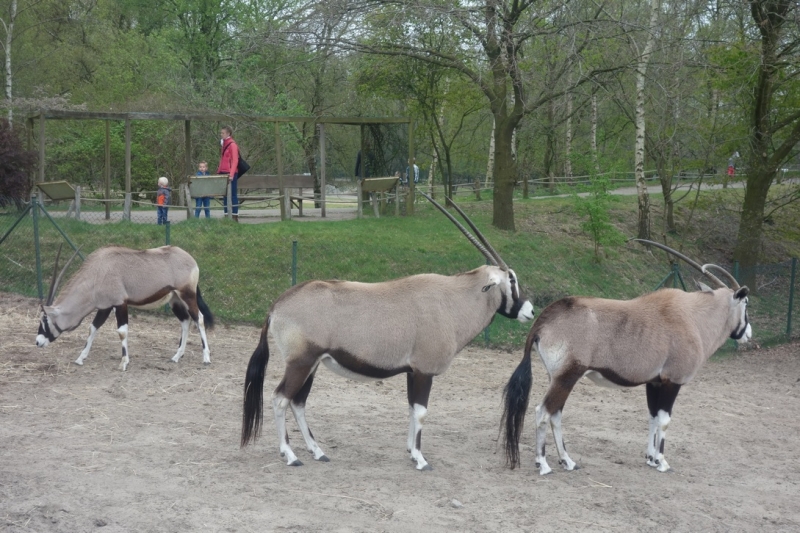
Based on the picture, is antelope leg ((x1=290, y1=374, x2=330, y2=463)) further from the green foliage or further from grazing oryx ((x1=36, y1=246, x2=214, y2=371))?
the green foliage

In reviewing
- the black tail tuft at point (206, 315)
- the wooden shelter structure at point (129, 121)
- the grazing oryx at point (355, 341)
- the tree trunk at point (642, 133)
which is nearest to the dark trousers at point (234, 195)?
the wooden shelter structure at point (129, 121)

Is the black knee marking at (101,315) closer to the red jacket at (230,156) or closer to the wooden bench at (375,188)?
the red jacket at (230,156)

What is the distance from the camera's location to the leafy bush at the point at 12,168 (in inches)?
727

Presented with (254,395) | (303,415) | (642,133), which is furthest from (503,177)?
(254,395)

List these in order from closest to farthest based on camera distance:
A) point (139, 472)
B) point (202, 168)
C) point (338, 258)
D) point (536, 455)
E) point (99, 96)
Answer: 1. point (139, 472)
2. point (536, 455)
3. point (338, 258)
4. point (202, 168)
5. point (99, 96)

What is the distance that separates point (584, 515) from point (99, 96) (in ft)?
99.2

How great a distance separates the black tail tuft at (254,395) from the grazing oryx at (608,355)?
2261mm

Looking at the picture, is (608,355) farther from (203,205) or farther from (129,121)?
(129,121)

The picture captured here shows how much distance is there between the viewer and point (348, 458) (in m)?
7.91

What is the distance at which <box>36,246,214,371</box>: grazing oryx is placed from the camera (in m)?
10.6

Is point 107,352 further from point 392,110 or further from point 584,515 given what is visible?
point 392,110

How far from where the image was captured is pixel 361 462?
25.6ft

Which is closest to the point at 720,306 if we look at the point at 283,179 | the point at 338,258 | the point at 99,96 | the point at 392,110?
the point at 338,258

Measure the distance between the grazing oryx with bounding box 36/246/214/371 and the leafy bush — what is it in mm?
8812
